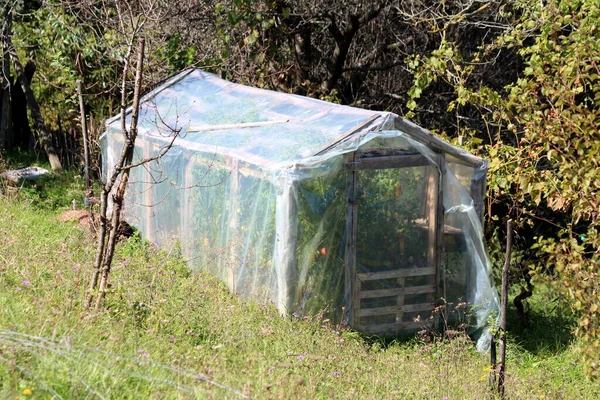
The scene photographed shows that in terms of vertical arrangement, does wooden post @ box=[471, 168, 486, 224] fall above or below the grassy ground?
above

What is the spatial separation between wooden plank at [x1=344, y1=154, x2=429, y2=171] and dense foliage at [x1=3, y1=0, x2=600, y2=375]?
44.5 inches

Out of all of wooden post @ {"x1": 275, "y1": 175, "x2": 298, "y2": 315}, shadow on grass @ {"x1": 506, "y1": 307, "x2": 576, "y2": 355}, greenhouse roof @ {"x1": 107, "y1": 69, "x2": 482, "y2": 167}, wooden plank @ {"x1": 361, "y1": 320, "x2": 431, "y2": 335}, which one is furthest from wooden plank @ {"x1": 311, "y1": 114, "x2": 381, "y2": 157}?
shadow on grass @ {"x1": 506, "y1": 307, "x2": 576, "y2": 355}

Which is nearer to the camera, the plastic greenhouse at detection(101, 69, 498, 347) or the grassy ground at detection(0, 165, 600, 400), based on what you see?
the grassy ground at detection(0, 165, 600, 400)

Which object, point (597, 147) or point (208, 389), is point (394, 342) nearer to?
point (597, 147)

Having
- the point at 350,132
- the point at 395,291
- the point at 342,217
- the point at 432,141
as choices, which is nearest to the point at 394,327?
the point at 395,291

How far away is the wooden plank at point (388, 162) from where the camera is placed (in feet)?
24.9

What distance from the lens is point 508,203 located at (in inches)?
370

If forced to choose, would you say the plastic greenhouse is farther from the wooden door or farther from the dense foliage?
the dense foliage

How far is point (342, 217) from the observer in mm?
7621

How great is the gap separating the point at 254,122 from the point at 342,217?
1829mm

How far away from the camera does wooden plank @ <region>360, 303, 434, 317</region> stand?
776cm

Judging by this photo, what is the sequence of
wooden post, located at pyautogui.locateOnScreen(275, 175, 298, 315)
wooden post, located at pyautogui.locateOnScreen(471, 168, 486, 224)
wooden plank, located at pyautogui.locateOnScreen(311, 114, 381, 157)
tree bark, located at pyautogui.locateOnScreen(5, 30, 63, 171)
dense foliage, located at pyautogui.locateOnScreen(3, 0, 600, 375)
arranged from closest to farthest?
wooden post, located at pyautogui.locateOnScreen(275, 175, 298, 315), wooden plank, located at pyautogui.locateOnScreen(311, 114, 381, 157), wooden post, located at pyautogui.locateOnScreen(471, 168, 486, 224), dense foliage, located at pyautogui.locateOnScreen(3, 0, 600, 375), tree bark, located at pyautogui.locateOnScreen(5, 30, 63, 171)

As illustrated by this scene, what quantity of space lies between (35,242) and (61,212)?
2636mm

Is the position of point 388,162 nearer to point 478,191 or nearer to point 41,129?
point 478,191
